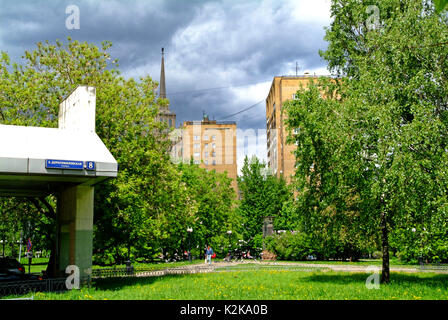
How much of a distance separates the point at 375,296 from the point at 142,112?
53.3ft

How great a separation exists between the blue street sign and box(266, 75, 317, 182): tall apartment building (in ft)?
208

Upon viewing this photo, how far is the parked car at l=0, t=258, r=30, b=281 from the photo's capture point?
20.7 m

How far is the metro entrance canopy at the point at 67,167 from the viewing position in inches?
637

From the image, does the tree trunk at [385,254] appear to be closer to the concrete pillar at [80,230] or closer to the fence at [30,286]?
the concrete pillar at [80,230]

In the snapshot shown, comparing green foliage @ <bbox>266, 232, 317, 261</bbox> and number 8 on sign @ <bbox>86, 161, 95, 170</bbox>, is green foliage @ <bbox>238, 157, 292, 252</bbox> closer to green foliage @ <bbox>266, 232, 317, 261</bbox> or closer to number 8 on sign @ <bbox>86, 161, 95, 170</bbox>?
green foliage @ <bbox>266, 232, 317, 261</bbox>

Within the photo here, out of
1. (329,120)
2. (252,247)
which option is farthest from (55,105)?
(252,247)

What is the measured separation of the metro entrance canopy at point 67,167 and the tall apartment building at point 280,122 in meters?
59.3

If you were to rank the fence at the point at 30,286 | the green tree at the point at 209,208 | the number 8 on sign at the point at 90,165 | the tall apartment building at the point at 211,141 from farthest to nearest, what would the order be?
1. the tall apartment building at the point at 211,141
2. the green tree at the point at 209,208
3. the fence at the point at 30,286
4. the number 8 on sign at the point at 90,165

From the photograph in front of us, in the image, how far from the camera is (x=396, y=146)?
18.5m

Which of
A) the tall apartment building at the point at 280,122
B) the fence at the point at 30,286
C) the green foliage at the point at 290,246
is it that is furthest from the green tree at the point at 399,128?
the tall apartment building at the point at 280,122

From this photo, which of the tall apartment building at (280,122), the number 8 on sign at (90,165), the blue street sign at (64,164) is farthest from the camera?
the tall apartment building at (280,122)

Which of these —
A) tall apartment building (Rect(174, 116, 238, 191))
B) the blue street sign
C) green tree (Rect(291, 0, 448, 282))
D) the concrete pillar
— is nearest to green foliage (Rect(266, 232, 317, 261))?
green tree (Rect(291, 0, 448, 282))

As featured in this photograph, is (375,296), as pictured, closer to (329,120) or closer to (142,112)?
(329,120)

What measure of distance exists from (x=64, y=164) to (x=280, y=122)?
72.1 metres
